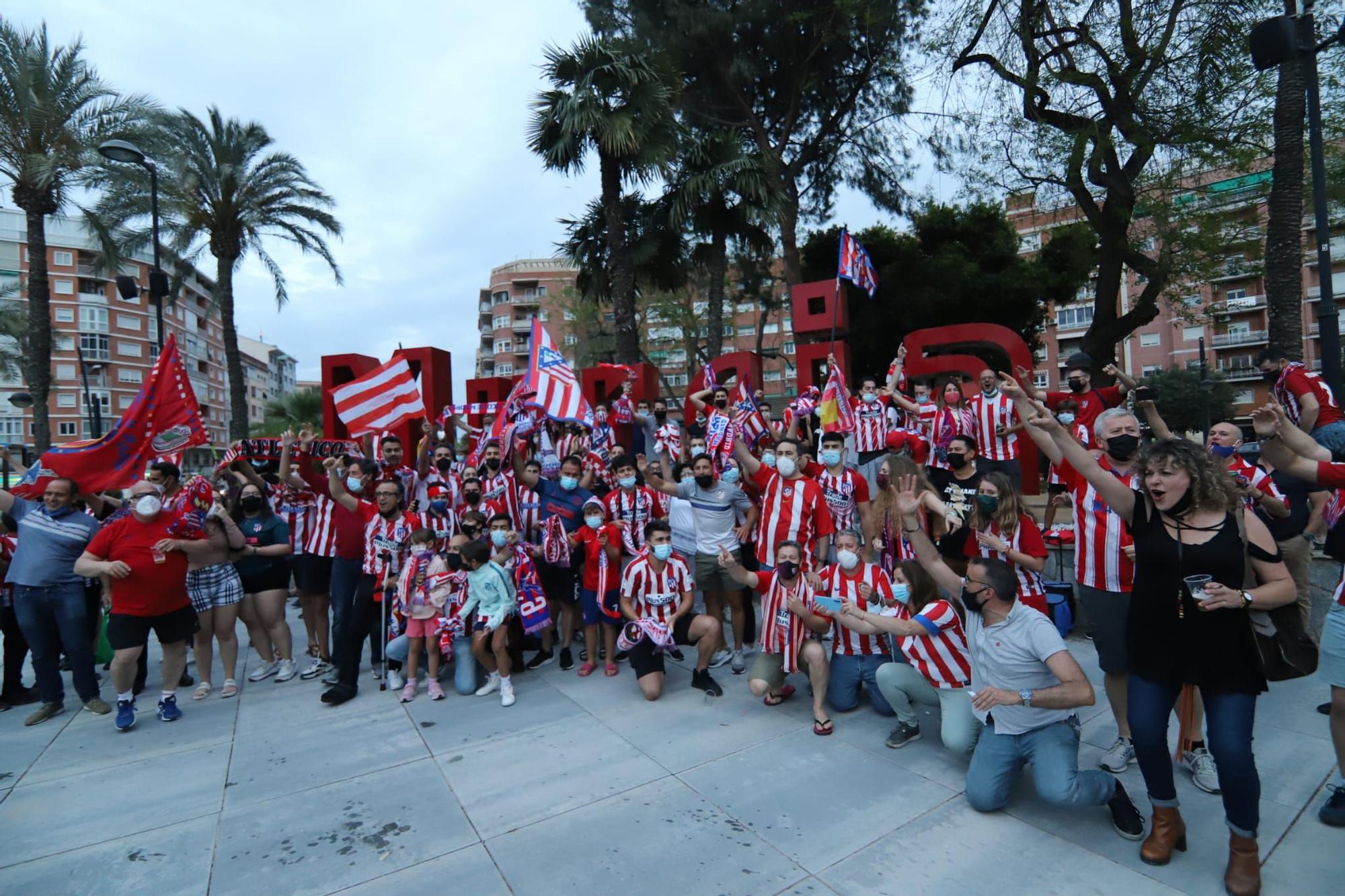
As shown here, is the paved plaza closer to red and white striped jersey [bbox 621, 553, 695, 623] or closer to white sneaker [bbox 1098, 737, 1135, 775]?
white sneaker [bbox 1098, 737, 1135, 775]

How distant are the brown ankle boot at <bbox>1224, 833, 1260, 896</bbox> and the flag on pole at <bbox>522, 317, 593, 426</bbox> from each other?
18.6 feet

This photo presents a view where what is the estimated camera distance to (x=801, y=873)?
9.75ft

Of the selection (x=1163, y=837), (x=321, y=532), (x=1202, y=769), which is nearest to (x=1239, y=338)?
(x=1202, y=769)

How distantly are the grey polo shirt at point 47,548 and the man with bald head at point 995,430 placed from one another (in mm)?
7919

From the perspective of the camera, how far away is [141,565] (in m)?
5.02

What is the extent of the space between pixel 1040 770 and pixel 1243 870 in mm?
759

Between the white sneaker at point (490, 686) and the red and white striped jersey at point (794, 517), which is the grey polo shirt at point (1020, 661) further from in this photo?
the white sneaker at point (490, 686)

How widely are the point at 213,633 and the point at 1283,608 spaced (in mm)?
6989

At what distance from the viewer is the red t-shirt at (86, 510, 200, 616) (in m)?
5.00

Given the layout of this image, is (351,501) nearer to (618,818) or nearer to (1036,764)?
(618,818)

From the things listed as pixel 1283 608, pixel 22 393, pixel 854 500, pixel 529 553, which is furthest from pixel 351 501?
pixel 22 393

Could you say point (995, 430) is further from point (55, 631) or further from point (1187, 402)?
point (1187, 402)

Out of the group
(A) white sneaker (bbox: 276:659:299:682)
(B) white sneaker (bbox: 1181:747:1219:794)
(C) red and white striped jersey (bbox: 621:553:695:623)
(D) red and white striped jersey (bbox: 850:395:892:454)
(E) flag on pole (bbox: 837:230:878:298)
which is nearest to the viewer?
(B) white sneaker (bbox: 1181:747:1219:794)

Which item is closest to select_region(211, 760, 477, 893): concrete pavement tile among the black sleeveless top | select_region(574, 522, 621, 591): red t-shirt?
select_region(574, 522, 621, 591): red t-shirt
